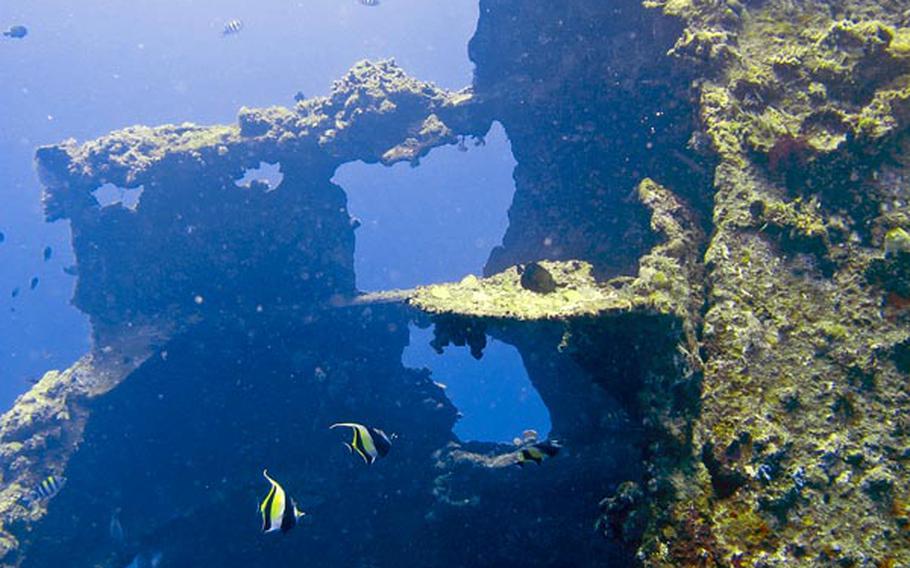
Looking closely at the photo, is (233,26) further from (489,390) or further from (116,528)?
(489,390)

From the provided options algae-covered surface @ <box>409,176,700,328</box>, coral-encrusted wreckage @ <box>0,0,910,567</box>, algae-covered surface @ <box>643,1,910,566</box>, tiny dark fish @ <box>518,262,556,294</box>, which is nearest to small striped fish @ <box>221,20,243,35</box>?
coral-encrusted wreckage @ <box>0,0,910,567</box>

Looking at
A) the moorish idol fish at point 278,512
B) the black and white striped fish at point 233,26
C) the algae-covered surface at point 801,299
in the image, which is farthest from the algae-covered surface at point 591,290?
the black and white striped fish at point 233,26

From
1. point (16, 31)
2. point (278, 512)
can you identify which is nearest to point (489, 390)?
point (16, 31)

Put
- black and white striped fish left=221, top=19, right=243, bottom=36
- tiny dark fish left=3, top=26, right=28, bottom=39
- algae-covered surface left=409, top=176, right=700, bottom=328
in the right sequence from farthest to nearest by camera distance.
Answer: black and white striped fish left=221, top=19, right=243, bottom=36
tiny dark fish left=3, top=26, right=28, bottom=39
algae-covered surface left=409, top=176, right=700, bottom=328

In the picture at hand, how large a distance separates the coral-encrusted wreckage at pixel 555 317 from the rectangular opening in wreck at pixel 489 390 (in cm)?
4816

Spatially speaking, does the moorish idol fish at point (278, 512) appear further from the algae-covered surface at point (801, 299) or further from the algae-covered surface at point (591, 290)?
the algae-covered surface at point (801, 299)

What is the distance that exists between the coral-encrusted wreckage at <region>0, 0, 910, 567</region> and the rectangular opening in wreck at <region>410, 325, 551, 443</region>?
48.2 metres

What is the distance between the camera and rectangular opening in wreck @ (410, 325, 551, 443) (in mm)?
64000

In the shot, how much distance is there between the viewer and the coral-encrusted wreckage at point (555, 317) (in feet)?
13.5

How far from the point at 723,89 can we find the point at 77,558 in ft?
45.7

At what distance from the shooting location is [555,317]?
436 cm

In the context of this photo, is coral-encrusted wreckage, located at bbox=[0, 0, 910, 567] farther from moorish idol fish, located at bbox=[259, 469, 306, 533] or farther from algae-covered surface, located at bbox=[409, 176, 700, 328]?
moorish idol fish, located at bbox=[259, 469, 306, 533]

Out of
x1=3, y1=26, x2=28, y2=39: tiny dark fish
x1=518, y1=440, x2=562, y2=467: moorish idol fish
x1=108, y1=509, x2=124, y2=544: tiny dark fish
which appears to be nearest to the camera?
x1=518, y1=440, x2=562, y2=467: moorish idol fish

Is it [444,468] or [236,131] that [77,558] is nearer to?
[444,468]
